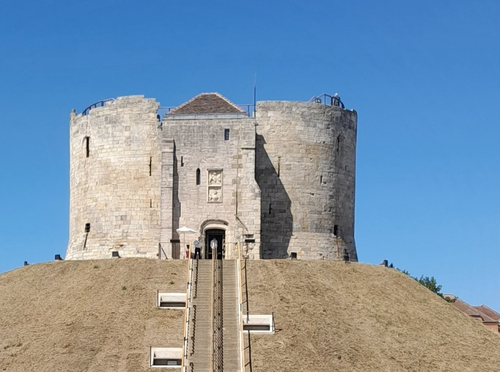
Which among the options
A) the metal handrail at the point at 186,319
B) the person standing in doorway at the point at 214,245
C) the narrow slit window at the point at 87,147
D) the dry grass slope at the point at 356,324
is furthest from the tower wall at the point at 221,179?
the narrow slit window at the point at 87,147

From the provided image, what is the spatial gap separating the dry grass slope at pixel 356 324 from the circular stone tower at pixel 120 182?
35.4 ft

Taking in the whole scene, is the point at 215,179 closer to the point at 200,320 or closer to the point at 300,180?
the point at 300,180

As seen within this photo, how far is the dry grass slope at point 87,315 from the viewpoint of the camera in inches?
2115

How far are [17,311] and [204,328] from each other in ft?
36.9

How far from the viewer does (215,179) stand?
71.4m

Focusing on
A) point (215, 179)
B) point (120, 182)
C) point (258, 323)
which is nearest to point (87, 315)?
point (258, 323)

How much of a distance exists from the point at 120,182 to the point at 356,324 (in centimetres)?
2203

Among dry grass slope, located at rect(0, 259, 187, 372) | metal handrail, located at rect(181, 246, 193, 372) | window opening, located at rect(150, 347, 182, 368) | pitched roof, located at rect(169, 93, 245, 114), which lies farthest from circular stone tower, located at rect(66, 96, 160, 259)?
Answer: window opening, located at rect(150, 347, 182, 368)

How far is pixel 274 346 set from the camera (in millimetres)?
54438

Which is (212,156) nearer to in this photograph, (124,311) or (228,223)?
(228,223)

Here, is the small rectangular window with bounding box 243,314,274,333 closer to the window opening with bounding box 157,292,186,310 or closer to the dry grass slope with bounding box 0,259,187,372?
the dry grass slope with bounding box 0,259,187,372

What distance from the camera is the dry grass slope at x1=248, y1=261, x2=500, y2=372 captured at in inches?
2142

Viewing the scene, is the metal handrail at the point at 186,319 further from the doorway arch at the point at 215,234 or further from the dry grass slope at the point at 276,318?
the doorway arch at the point at 215,234

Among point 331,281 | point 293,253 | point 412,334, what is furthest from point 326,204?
point 412,334
